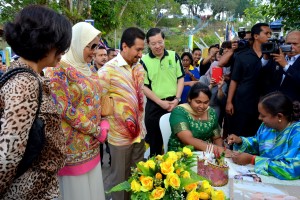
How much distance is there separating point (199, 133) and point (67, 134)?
108cm

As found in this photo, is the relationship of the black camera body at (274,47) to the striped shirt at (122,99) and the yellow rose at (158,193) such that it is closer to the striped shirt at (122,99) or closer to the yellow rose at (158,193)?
the striped shirt at (122,99)

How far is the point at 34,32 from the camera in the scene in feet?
3.55

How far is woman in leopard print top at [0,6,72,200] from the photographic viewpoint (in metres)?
1.00

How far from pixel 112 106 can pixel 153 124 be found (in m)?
1.15

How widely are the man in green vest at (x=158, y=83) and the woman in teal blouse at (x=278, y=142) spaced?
3.96 ft

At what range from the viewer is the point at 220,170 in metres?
1.53

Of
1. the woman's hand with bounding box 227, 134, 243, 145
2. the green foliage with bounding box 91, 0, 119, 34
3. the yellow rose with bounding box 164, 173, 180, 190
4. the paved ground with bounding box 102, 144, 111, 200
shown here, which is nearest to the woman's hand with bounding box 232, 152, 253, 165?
the woman's hand with bounding box 227, 134, 243, 145

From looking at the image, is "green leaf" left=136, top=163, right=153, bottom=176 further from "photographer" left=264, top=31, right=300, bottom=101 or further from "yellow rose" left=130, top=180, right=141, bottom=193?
"photographer" left=264, top=31, right=300, bottom=101

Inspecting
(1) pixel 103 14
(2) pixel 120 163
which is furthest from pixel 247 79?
(1) pixel 103 14

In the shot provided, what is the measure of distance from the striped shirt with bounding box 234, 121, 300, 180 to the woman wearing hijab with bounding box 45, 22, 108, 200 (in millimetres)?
1039

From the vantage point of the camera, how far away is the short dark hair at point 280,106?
1871 mm

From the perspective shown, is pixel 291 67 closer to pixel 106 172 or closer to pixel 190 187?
pixel 190 187

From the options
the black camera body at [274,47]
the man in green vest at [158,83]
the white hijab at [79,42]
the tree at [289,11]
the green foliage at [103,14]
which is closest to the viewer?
the white hijab at [79,42]

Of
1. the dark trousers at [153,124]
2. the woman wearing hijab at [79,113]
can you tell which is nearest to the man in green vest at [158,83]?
the dark trousers at [153,124]
